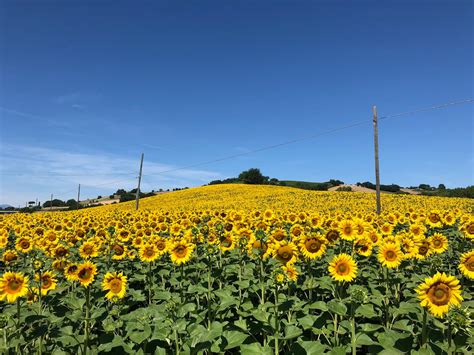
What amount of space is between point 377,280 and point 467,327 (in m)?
3.23

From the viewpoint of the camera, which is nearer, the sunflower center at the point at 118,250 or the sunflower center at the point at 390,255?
the sunflower center at the point at 390,255

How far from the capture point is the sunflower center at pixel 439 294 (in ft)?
12.8

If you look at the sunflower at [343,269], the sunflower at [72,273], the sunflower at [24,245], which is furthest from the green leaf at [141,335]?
the sunflower at [24,245]

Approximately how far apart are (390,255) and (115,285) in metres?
4.80

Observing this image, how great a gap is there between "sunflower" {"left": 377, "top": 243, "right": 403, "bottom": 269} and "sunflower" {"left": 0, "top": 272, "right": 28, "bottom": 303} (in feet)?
18.6

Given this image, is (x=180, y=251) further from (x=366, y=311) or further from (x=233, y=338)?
(x=366, y=311)

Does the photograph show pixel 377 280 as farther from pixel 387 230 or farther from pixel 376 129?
pixel 376 129

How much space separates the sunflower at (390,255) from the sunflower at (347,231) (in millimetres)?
624

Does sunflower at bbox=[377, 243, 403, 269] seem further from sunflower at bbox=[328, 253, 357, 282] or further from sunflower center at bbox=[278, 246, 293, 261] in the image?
sunflower center at bbox=[278, 246, 293, 261]

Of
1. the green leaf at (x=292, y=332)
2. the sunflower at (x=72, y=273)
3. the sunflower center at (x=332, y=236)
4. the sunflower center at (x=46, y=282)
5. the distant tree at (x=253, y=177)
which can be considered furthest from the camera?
the distant tree at (x=253, y=177)

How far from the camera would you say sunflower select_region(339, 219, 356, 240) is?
6.55 metres

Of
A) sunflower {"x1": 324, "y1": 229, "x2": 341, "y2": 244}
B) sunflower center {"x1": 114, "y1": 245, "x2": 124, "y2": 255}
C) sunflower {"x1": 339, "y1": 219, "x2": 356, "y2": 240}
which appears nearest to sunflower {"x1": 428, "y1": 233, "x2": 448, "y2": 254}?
sunflower {"x1": 339, "y1": 219, "x2": 356, "y2": 240}

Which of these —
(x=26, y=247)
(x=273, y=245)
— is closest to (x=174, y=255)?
(x=273, y=245)

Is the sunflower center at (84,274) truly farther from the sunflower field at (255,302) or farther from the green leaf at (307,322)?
the green leaf at (307,322)
